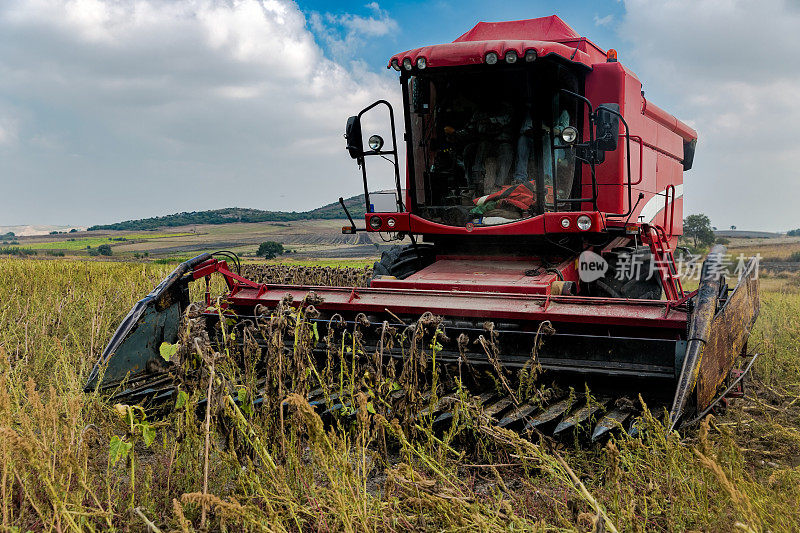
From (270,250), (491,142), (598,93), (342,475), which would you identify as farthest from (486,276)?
(270,250)

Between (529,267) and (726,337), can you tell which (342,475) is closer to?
(726,337)

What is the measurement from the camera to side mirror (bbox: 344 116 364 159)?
5.67 meters

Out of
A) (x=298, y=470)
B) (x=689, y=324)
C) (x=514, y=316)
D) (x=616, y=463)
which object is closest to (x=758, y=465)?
(x=689, y=324)

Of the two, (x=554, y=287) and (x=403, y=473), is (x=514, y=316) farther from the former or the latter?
(x=403, y=473)

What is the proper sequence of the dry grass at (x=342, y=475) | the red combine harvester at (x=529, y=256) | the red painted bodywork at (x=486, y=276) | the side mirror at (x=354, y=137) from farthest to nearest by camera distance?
1. the side mirror at (x=354, y=137)
2. the red painted bodywork at (x=486, y=276)
3. the red combine harvester at (x=529, y=256)
4. the dry grass at (x=342, y=475)

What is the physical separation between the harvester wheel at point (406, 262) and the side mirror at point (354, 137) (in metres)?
1.10

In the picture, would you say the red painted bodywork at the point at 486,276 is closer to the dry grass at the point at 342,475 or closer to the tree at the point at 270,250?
the dry grass at the point at 342,475

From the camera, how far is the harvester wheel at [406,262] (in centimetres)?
627

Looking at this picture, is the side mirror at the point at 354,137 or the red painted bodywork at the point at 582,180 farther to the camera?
the side mirror at the point at 354,137

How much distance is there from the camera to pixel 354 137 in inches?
224

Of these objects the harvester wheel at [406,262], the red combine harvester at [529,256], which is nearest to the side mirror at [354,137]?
the red combine harvester at [529,256]

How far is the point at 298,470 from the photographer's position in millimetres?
2869

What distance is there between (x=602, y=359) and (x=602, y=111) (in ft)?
6.83

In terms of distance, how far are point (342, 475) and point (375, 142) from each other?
3.55 meters
